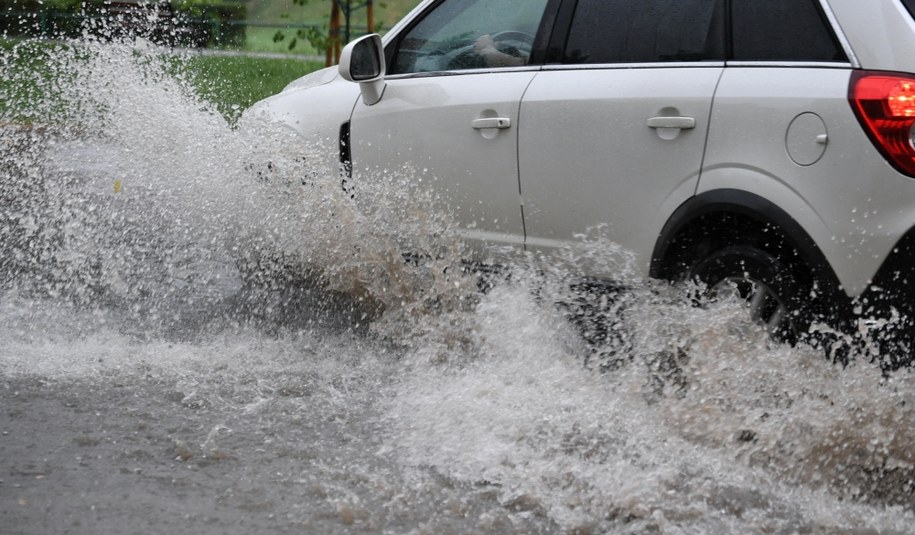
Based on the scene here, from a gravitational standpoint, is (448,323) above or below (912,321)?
below

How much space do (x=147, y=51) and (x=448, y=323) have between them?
10.9 feet

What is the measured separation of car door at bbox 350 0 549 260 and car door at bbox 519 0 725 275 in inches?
5.7

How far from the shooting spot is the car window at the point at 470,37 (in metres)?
5.44

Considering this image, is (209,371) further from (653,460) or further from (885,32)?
(885,32)

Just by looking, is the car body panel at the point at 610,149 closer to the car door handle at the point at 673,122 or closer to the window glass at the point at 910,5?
the car door handle at the point at 673,122

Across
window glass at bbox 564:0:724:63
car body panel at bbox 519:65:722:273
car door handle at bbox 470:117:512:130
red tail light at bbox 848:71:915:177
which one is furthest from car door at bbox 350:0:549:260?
red tail light at bbox 848:71:915:177

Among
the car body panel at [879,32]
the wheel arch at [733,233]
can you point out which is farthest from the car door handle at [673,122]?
the car body panel at [879,32]

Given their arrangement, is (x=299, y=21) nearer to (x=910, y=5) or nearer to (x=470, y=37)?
(x=470, y=37)

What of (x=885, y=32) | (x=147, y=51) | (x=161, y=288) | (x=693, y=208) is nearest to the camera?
(x=885, y=32)

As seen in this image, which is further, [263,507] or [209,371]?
[209,371]

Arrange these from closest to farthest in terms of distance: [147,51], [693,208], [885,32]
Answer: [885,32] → [693,208] → [147,51]

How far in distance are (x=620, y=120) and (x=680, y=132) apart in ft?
0.92

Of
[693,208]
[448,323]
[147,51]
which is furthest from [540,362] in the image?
[147,51]

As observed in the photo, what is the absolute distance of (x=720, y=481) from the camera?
400cm
